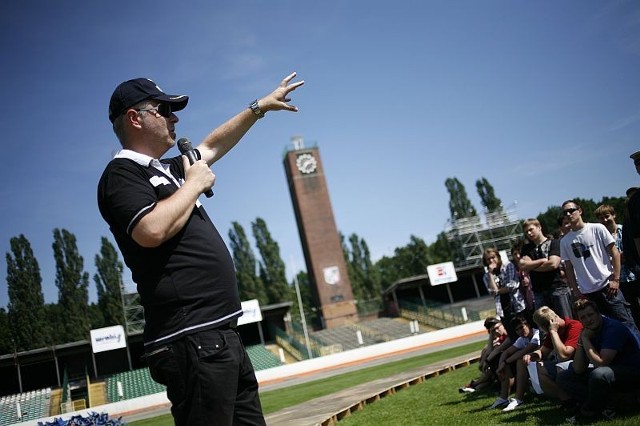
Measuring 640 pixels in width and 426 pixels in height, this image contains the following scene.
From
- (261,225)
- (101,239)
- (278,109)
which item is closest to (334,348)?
(261,225)

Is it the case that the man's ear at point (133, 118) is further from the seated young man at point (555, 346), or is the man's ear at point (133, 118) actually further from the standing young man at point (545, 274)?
the standing young man at point (545, 274)

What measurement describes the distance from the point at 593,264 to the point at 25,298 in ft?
166

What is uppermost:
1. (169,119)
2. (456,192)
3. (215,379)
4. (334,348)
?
(456,192)

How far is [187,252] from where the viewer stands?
93.1 inches

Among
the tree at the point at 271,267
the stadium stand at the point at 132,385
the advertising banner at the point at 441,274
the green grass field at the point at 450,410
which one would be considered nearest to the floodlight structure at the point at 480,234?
the advertising banner at the point at 441,274

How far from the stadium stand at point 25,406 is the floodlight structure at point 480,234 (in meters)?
36.6

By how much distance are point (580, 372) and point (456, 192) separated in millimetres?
64915

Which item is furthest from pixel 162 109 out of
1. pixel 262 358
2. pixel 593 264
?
pixel 262 358

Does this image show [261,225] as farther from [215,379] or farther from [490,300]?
[215,379]

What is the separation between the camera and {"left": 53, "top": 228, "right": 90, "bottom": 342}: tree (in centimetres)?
4731

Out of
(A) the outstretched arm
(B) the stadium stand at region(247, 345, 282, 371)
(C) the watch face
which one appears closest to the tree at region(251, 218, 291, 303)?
(C) the watch face

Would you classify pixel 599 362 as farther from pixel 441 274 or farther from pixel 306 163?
pixel 306 163

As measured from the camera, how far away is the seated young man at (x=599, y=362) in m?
5.39

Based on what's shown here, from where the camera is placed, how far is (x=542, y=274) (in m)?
8.02
